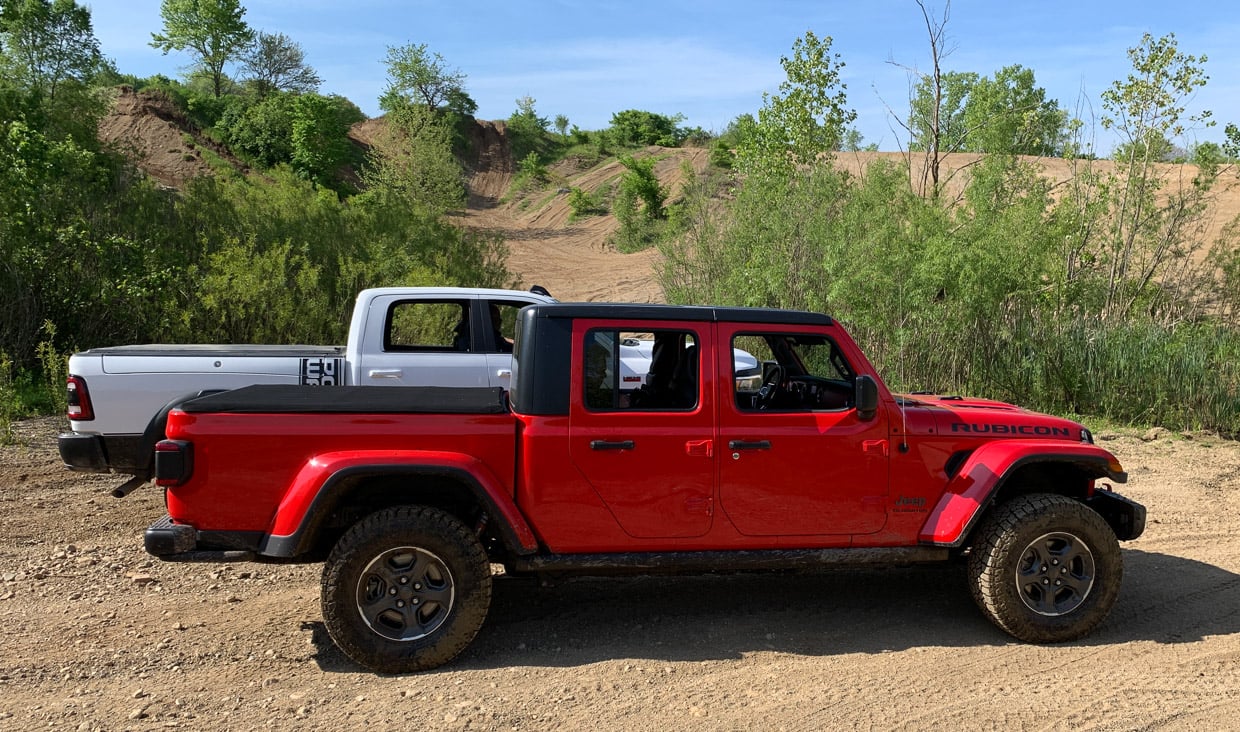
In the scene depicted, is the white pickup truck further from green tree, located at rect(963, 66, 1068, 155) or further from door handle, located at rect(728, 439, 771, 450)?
green tree, located at rect(963, 66, 1068, 155)

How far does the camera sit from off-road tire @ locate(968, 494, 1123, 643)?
4641 millimetres

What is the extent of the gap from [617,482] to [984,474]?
6.20 ft

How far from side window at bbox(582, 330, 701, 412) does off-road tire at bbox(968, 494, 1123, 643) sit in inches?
68.8

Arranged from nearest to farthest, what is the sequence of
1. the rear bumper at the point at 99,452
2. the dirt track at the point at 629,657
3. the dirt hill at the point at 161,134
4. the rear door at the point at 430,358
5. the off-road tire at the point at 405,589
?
the dirt track at the point at 629,657 → the off-road tire at the point at 405,589 → the rear bumper at the point at 99,452 → the rear door at the point at 430,358 → the dirt hill at the point at 161,134

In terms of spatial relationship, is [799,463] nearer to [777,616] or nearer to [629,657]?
[777,616]

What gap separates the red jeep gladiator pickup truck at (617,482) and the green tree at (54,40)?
31746mm

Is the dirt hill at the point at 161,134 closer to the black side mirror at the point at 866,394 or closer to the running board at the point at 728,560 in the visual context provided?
the running board at the point at 728,560

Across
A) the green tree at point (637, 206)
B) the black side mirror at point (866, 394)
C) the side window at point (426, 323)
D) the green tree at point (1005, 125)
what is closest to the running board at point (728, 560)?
the black side mirror at point (866, 394)

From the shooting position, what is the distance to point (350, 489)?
4.26 m

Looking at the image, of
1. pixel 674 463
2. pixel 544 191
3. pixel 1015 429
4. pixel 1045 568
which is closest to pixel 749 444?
pixel 674 463

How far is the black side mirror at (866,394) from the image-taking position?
445cm

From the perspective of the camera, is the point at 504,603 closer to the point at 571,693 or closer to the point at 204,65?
the point at 571,693

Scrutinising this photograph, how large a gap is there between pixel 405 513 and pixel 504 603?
4.08ft

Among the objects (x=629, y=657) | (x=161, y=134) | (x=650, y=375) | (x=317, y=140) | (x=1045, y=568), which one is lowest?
(x=629, y=657)
